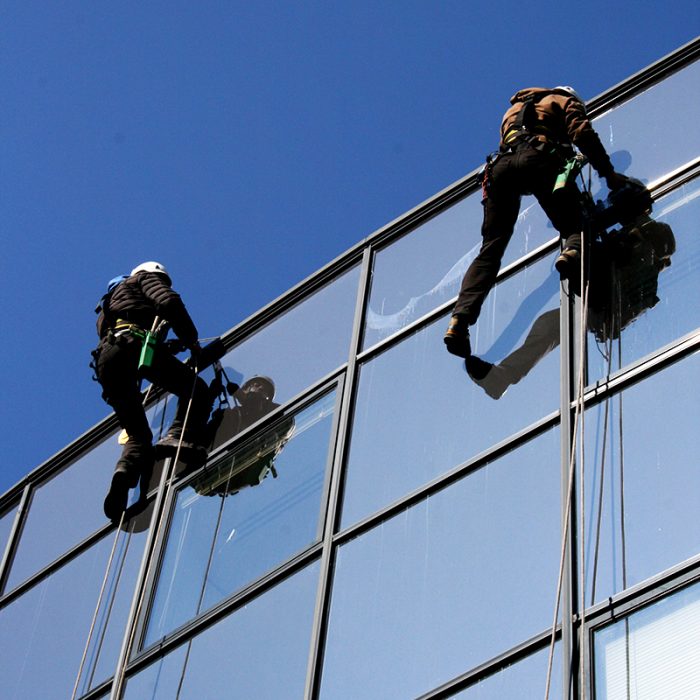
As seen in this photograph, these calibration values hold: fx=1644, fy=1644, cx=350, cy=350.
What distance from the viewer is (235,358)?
1245cm

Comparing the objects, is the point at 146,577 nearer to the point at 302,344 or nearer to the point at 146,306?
the point at 302,344

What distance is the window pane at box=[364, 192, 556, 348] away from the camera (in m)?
10.6

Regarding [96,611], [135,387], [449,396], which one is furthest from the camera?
[135,387]

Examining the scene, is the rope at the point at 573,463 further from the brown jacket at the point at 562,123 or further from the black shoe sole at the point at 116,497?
the black shoe sole at the point at 116,497

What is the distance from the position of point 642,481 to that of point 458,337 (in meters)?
2.03

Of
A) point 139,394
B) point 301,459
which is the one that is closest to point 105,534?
point 139,394

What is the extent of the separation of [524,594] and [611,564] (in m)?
0.49

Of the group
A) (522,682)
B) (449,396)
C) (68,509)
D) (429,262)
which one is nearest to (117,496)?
(68,509)

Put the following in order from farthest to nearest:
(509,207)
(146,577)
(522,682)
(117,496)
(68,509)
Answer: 1. (68,509)
2. (117,496)
3. (146,577)
4. (509,207)
5. (522,682)

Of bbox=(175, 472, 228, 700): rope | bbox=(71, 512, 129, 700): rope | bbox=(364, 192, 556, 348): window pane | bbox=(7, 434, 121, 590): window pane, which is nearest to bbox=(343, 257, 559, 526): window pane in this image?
bbox=(364, 192, 556, 348): window pane

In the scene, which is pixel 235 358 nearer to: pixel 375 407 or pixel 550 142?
pixel 375 407

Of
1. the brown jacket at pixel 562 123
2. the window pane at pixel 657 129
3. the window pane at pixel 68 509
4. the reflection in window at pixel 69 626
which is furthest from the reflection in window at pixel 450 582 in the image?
the window pane at pixel 68 509

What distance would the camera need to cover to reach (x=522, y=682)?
763 centimetres

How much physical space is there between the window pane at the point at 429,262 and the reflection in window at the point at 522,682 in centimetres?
336
